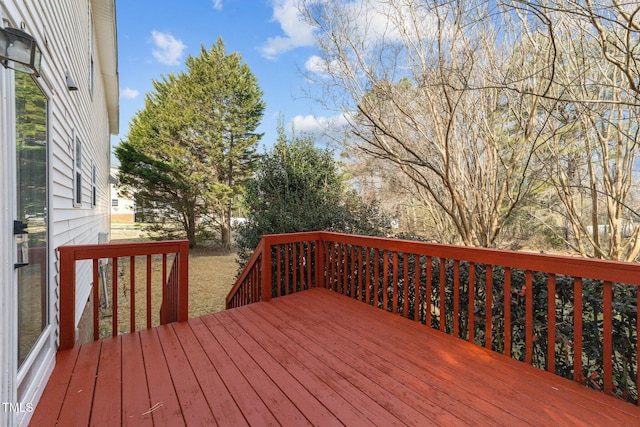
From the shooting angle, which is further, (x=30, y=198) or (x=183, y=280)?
(x=183, y=280)

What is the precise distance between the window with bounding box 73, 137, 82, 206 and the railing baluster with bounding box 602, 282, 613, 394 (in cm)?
565

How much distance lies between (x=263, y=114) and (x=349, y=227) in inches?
398

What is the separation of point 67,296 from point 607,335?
11.8 ft

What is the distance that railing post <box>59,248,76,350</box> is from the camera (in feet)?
7.29

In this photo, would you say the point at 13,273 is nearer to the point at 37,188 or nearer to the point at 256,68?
the point at 37,188

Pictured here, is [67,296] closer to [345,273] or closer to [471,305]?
[345,273]

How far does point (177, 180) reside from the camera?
38.2ft

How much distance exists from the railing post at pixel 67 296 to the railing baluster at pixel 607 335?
355 centimetres

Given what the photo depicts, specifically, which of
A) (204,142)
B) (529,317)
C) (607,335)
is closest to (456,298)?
(529,317)

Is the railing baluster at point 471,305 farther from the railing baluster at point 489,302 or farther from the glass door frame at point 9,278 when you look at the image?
the glass door frame at point 9,278

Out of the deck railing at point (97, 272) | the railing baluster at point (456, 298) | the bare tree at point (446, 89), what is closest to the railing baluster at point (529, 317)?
the railing baluster at point (456, 298)

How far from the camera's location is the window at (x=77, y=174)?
4.25m

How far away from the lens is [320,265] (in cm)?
407

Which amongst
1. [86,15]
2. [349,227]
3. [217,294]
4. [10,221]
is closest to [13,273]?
[10,221]
